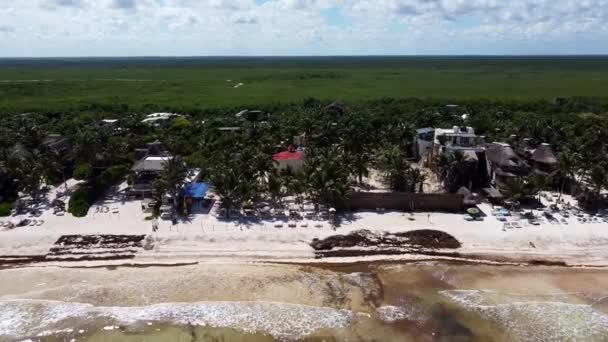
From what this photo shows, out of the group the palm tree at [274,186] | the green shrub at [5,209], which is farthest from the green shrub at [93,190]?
the palm tree at [274,186]

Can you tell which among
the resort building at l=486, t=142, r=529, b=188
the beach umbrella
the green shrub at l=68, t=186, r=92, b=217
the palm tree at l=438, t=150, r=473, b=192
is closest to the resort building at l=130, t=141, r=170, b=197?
the green shrub at l=68, t=186, r=92, b=217

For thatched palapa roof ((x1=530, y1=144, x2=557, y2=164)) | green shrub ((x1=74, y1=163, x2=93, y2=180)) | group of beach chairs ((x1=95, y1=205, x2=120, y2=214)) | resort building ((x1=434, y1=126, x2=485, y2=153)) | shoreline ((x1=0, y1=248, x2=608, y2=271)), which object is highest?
resort building ((x1=434, y1=126, x2=485, y2=153))

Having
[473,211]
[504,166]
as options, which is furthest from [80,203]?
[504,166]

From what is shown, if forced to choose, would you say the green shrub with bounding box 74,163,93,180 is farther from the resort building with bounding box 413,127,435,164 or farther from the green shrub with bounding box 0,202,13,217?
the resort building with bounding box 413,127,435,164

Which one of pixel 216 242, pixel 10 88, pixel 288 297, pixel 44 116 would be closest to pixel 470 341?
pixel 288 297

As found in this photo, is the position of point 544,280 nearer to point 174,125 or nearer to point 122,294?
point 122,294

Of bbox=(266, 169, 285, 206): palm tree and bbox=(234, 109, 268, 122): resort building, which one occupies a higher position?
bbox=(234, 109, 268, 122): resort building

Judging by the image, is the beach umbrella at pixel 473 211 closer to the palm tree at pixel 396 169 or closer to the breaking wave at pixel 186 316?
the palm tree at pixel 396 169
